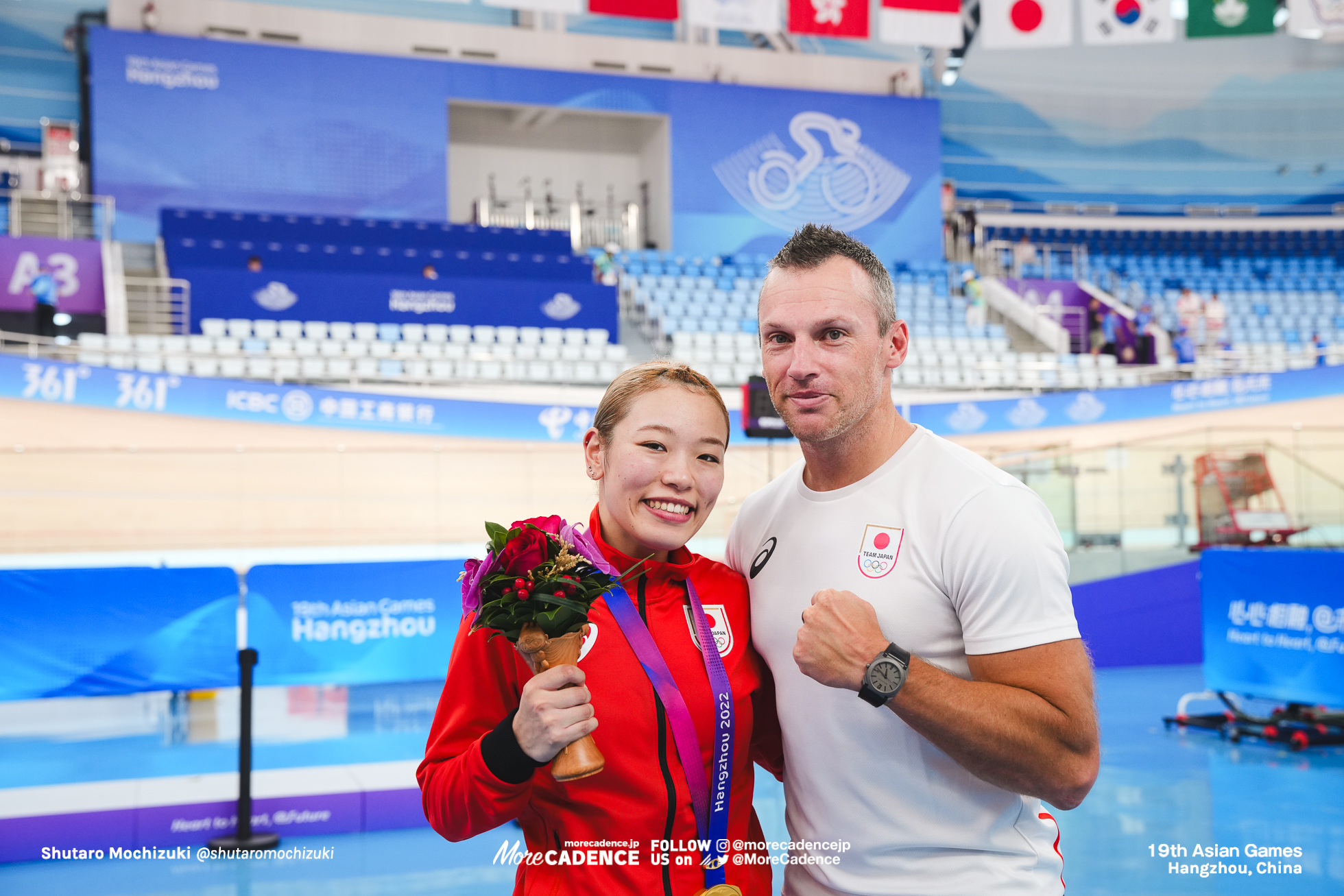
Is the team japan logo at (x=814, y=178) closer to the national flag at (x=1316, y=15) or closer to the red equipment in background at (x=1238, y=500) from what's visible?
the national flag at (x=1316, y=15)

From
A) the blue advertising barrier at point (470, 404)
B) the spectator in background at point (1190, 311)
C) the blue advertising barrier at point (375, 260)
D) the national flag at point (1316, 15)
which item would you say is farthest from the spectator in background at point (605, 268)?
the spectator in background at point (1190, 311)

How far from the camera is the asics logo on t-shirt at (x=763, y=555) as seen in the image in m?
1.91

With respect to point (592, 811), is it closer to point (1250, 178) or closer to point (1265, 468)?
point (1265, 468)

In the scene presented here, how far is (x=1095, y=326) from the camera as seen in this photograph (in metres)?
20.3

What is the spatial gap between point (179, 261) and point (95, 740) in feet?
31.8

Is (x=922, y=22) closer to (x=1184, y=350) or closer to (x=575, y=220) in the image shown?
(x=1184, y=350)

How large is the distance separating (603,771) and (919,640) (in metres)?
0.57

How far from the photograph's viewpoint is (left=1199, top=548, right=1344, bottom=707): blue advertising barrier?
6.04 m

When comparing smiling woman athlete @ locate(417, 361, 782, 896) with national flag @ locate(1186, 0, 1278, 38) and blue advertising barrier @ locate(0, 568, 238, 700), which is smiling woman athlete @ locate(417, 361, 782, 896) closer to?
blue advertising barrier @ locate(0, 568, 238, 700)

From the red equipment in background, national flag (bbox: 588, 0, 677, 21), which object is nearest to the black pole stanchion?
the red equipment in background

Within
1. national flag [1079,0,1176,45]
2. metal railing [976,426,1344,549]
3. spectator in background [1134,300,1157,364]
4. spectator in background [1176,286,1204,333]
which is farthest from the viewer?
spectator in background [1176,286,1204,333]

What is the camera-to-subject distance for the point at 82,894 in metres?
4.06

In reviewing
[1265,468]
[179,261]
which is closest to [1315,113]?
[1265,468]

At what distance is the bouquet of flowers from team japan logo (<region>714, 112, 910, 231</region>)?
68.0 ft
